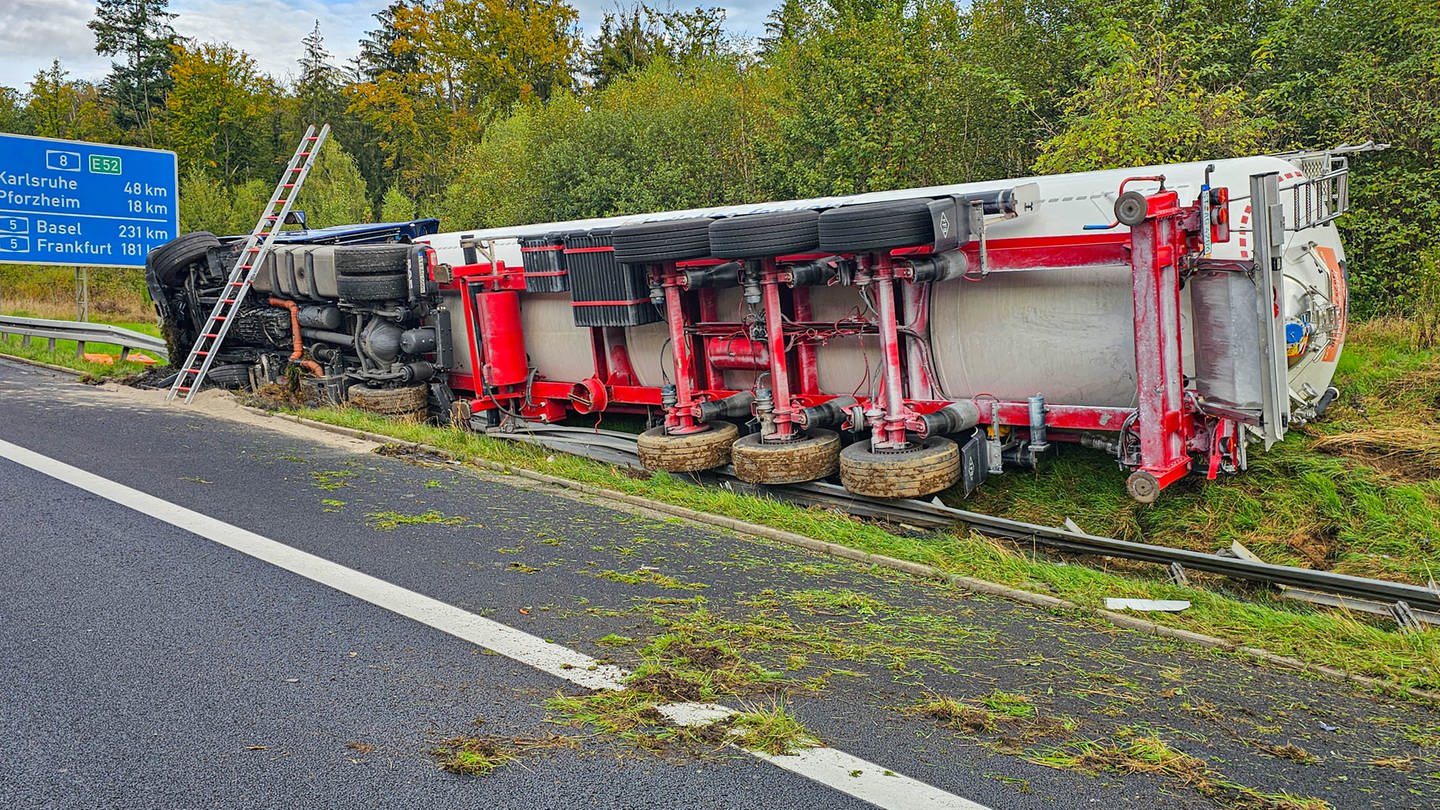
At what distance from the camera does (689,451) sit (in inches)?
320

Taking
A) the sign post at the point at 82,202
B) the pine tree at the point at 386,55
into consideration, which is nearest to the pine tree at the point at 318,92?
the pine tree at the point at 386,55

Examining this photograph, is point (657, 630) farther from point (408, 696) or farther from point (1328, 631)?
point (1328, 631)

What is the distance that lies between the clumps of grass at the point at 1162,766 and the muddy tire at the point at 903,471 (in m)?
3.33

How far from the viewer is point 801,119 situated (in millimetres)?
18766

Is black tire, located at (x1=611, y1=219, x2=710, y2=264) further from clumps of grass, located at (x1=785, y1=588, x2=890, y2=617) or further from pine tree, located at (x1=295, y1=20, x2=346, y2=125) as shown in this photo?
pine tree, located at (x1=295, y1=20, x2=346, y2=125)

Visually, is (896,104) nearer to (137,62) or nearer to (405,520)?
(405,520)

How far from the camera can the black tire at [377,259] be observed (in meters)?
11.0

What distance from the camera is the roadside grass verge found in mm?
4562

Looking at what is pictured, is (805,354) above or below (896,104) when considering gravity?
below

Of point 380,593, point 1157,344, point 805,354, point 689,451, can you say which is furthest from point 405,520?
point 1157,344

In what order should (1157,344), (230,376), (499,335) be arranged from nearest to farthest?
1. (1157,344)
2. (499,335)
3. (230,376)

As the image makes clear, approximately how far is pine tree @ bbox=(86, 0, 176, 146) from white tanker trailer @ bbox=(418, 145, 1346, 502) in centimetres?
4860

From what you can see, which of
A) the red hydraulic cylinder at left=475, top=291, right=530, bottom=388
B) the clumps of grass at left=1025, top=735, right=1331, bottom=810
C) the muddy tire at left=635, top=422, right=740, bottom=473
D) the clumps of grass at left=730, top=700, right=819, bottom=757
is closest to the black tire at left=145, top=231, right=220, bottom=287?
the red hydraulic cylinder at left=475, top=291, right=530, bottom=388

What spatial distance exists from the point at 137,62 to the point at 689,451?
5165 cm
